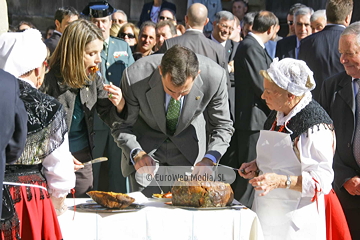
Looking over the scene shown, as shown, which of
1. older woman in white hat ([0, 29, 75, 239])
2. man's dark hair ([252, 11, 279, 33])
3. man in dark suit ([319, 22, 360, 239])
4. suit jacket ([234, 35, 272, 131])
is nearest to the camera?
older woman in white hat ([0, 29, 75, 239])

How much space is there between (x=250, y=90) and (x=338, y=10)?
3.84 feet

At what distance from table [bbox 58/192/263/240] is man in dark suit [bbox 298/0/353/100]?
266cm

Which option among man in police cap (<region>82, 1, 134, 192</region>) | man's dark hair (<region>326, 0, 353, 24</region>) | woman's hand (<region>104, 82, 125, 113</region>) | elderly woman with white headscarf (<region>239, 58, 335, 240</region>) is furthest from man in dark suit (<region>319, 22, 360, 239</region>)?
man in police cap (<region>82, 1, 134, 192</region>)

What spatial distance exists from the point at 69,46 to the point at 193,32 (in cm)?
215

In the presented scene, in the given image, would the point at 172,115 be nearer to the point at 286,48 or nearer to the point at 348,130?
the point at 348,130

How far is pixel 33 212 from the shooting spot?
2.69 metres

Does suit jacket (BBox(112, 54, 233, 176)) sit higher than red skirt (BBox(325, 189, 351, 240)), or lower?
higher

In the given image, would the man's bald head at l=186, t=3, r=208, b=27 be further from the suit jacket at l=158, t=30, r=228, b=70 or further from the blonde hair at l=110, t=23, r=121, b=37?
the blonde hair at l=110, t=23, r=121, b=37

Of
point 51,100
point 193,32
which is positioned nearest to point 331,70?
point 193,32

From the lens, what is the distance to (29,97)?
8.67 ft

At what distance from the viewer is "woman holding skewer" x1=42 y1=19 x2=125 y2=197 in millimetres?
3809

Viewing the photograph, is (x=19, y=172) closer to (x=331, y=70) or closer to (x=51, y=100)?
(x=51, y=100)

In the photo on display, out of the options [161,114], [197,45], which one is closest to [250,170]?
[161,114]

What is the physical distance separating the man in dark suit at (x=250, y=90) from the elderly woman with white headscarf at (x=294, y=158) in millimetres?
2500
